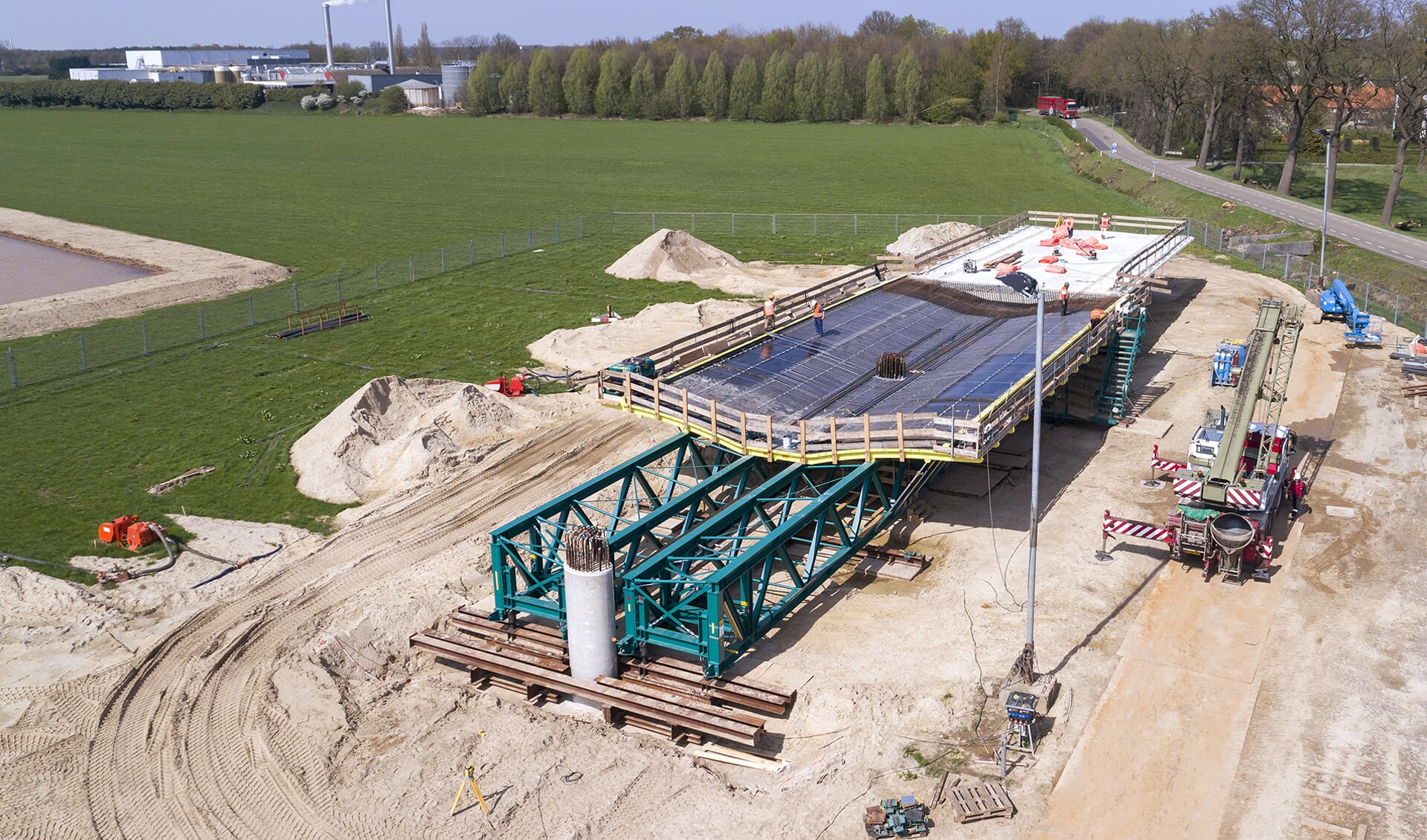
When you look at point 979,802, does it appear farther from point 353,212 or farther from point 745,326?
point 353,212

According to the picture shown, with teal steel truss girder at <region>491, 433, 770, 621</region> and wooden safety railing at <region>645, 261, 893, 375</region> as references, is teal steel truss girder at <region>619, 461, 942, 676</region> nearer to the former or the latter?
teal steel truss girder at <region>491, 433, 770, 621</region>

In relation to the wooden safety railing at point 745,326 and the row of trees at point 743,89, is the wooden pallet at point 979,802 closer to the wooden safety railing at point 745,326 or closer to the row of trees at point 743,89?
the wooden safety railing at point 745,326

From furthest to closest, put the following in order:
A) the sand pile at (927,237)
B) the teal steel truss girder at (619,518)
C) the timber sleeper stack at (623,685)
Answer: the sand pile at (927,237), the teal steel truss girder at (619,518), the timber sleeper stack at (623,685)

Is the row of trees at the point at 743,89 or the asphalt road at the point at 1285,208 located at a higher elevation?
the row of trees at the point at 743,89

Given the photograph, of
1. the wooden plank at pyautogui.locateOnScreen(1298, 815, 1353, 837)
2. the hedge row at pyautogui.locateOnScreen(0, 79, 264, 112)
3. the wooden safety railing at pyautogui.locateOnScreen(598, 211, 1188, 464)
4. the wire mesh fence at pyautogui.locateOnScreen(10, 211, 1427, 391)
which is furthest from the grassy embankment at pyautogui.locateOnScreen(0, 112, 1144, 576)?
the wooden plank at pyautogui.locateOnScreen(1298, 815, 1353, 837)

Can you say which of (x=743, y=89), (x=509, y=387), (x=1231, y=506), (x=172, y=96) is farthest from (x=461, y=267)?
(x=172, y=96)


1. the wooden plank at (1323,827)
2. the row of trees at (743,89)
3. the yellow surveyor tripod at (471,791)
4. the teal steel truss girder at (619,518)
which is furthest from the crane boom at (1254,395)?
the row of trees at (743,89)

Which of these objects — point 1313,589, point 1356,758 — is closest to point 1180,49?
point 1313,589

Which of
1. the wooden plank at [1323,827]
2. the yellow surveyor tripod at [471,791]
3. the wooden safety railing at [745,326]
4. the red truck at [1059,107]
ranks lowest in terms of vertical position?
the yellow surveyor tripod at [471,791]
